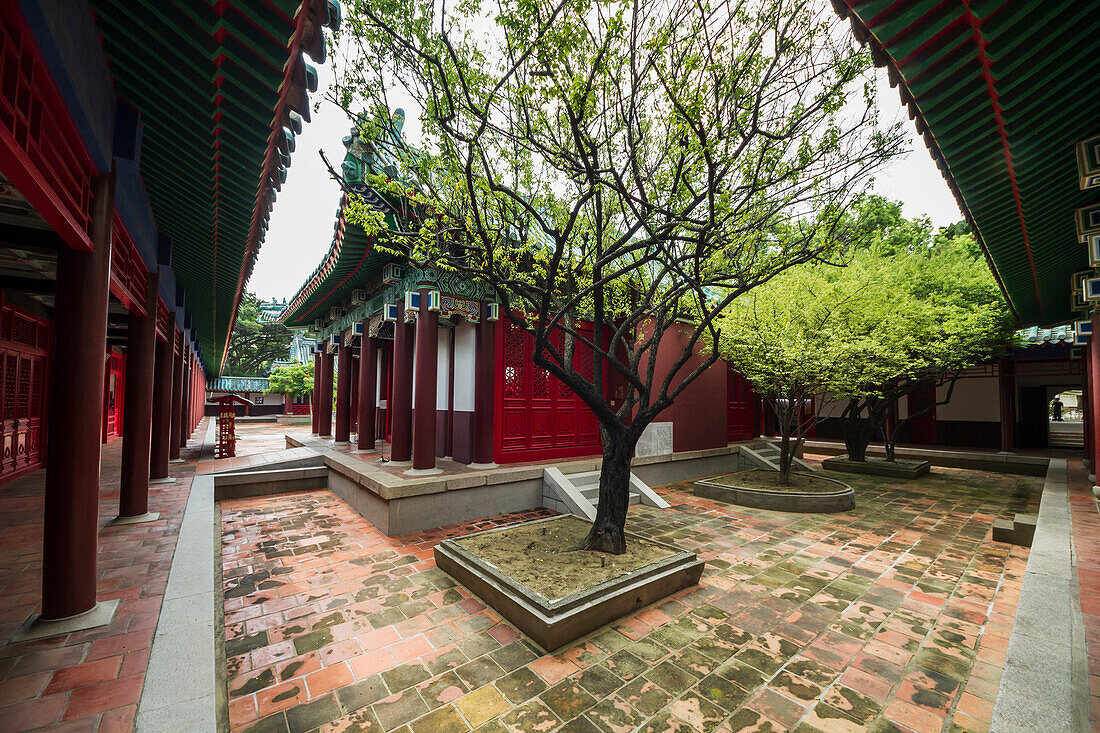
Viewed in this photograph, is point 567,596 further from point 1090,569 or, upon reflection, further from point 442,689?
point 1090,569

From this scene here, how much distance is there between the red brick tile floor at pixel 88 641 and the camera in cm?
217

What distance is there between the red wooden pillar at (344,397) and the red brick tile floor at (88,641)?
18.4 ft

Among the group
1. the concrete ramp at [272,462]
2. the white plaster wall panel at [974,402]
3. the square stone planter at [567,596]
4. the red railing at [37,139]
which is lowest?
the square stone planter at [567,596]

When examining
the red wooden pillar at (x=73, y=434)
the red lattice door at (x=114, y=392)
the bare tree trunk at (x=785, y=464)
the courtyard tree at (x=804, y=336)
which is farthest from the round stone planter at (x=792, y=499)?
the red lattice door at (x=114, y=392)

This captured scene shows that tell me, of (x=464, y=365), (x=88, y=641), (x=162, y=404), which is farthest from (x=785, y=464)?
(x=162, y=404)

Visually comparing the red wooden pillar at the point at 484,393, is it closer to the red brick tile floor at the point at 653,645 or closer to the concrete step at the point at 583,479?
the concrete step at the point at 583,479

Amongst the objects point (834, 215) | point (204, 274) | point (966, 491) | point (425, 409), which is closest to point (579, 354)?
point (425, 409)

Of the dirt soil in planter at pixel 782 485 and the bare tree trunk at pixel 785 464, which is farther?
the bare tree trunk at pixel 785 464

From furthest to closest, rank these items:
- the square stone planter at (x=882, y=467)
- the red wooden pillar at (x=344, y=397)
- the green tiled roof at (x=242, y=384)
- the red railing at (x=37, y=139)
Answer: the green tiled roof at (x=242, y=384) → the red wooden pillar at (x=344, y=397) → the square stone planter at (x=882, y=467) → the red railing at (x=37, y=139)

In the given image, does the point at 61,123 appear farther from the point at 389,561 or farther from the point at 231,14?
the point at 389,561

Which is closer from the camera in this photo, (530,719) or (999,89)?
(530,719)

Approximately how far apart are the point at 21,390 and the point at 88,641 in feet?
25.1

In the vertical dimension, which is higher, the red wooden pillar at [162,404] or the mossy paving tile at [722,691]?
the red wooden pillar at [162,404]

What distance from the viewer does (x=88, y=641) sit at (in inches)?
109
